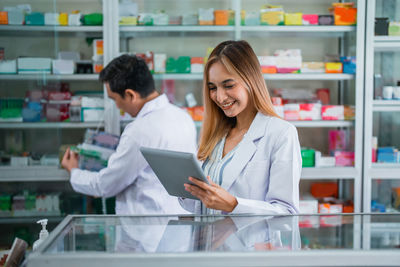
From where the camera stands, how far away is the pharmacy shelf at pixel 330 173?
4.07m

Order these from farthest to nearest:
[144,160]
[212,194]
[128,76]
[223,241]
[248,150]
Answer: [128,76], [144,160], [248,150], [212,194], [223,241]

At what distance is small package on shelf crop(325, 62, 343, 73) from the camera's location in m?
4.11

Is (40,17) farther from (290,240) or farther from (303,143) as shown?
(290,240)

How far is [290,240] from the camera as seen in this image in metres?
1.39

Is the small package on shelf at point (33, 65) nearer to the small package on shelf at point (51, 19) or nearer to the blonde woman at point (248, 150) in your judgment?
the small package on shelf at point (51, 19)

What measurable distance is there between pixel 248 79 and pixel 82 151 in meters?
1.84

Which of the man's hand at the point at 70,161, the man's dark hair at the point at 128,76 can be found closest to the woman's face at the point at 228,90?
the man's dark hair at the point at 128,76

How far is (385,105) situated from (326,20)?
0.92 meters

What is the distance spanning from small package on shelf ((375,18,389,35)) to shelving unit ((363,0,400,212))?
0.07 m

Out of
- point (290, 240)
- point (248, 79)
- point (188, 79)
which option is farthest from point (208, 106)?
point (188, 79)

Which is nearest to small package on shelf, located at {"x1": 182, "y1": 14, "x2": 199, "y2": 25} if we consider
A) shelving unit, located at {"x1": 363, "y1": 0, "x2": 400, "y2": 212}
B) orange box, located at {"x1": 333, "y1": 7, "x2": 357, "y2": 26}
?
orange box, located at {"x1": 333, "y1": 7, "x2": 357, "y2": 26}

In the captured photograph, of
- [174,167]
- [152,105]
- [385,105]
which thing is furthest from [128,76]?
[385,105]

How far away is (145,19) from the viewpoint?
3994 mm

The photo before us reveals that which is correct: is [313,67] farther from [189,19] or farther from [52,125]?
[52,125]
